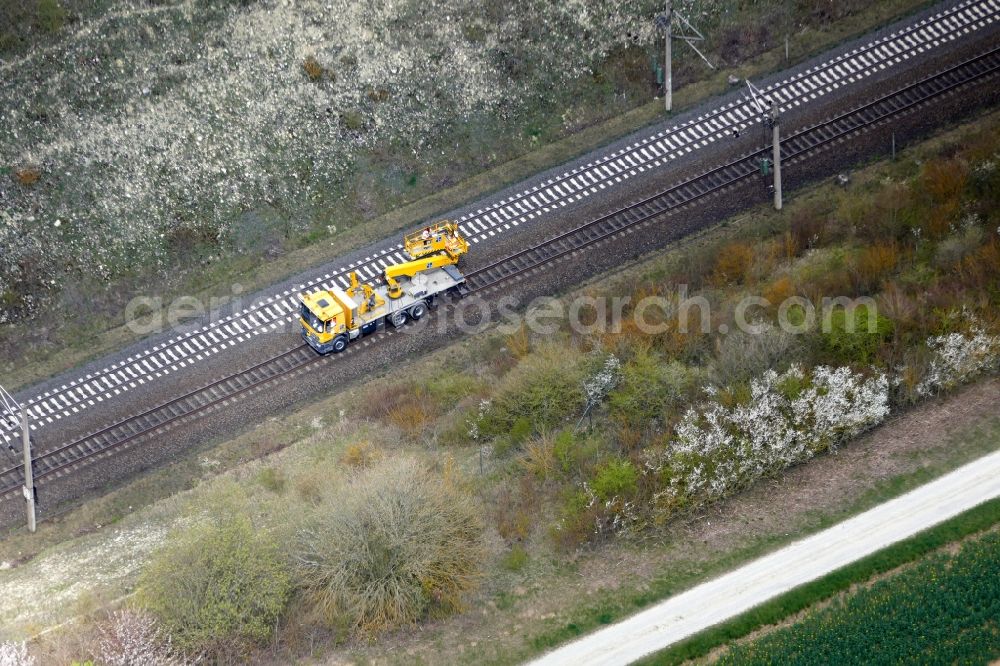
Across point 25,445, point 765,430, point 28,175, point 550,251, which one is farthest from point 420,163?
point 765,430

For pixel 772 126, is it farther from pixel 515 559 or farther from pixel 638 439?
pixel 515 559

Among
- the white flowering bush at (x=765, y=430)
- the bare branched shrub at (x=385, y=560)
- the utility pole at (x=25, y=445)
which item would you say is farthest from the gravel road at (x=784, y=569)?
the utility pole at (x=25, y=445)

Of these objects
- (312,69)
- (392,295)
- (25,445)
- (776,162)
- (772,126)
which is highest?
(312,69)

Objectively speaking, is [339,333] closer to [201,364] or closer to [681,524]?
[201,364]

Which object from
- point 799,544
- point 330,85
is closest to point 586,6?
point 330,85

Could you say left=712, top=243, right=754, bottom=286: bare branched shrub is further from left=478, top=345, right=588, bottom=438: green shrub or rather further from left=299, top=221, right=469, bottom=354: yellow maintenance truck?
left=299, top=221, right=469, bottom=354: yellow maintenance truck

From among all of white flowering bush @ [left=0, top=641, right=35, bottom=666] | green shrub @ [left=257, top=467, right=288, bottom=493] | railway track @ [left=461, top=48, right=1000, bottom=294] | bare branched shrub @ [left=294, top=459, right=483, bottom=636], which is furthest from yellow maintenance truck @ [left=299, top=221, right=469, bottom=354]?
white flowering bush @ [left=0, top=641, right=35, bottom=666]

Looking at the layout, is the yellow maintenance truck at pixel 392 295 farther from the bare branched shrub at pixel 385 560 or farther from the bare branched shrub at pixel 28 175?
the bare branched shrub at pixel 28 175
